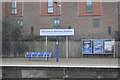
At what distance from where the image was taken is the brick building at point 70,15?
35969 millimetres

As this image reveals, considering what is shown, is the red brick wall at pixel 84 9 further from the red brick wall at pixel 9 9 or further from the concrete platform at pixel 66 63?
the concrete platform at pixel 66 63

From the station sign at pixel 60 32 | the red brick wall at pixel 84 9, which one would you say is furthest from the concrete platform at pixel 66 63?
the red brick wall at pixel 84 9

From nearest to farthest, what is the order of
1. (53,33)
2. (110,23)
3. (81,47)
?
(53,33) → (81,47) → (110,23)

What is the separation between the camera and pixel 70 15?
36.9m

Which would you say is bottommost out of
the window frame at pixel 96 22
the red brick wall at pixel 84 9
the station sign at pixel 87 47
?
the station sign at pixel 87 47

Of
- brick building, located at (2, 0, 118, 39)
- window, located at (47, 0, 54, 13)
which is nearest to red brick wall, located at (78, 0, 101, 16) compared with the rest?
brick building, located at (2, 0, 118, 39)

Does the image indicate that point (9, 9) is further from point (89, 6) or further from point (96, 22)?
point (96, 22)

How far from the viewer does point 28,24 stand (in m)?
37.1

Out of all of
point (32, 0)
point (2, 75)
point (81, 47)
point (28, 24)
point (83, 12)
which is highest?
point (32, 0)

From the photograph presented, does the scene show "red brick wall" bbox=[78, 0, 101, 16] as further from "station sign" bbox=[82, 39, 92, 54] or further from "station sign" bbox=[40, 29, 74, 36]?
"station sign" bbox=[40, 29, 74, 36]

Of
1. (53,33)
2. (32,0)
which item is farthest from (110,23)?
(53,33)

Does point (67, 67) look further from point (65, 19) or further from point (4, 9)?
point (4, 9)

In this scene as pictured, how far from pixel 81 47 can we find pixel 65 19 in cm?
1561

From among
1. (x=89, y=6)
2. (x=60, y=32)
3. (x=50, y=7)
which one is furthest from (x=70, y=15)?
(x=60, y=32)
